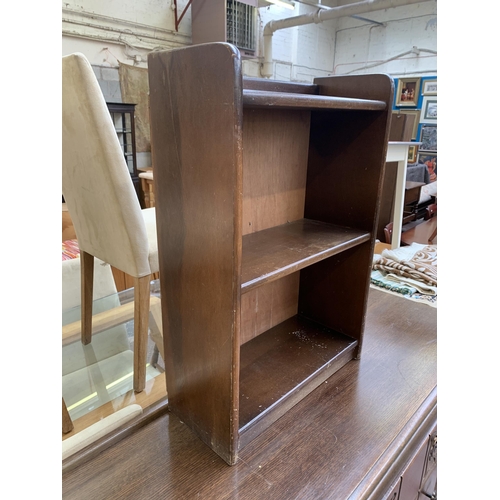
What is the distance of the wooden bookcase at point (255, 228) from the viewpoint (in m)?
0.55

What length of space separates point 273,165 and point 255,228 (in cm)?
15

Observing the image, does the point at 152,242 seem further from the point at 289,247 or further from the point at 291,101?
the point at 291,101

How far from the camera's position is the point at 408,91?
5828 millimetres

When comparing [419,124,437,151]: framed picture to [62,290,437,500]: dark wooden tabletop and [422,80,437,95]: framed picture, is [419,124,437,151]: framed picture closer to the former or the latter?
[422,80,437,95]: framed picture

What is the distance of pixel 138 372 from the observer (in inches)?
47.6

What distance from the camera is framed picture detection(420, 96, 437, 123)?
5683 mm

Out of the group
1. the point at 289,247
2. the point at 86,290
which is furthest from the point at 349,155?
the point at 86,290

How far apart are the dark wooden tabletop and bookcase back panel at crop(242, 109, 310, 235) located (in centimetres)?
41

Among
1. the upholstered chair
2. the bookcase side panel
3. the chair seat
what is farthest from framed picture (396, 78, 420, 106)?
the bookcase side panel

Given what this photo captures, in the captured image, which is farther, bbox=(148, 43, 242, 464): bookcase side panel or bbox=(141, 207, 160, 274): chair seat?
bbox=(141, 207, 160, 274): chair seat
